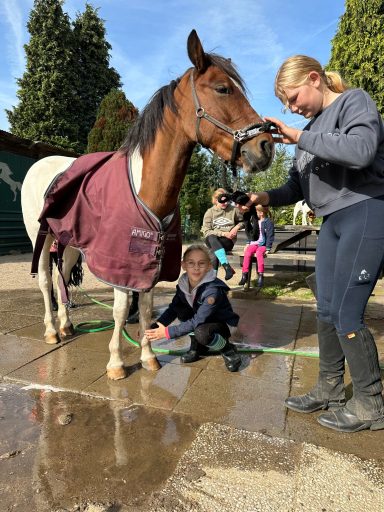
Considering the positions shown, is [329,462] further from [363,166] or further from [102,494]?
[363,166]

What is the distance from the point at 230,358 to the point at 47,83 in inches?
968

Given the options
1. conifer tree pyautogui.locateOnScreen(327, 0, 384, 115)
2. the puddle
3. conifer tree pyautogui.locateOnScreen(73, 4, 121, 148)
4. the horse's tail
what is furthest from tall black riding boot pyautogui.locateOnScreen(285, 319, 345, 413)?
conifer tree pyautogui.locateOnScreen(73, 4, 121, 148)

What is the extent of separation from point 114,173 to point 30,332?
2.01 m

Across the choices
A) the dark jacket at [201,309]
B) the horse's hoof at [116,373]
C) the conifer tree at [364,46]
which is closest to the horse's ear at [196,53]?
the dark jacket at [201,309]

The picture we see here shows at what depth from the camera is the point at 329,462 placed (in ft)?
5.97

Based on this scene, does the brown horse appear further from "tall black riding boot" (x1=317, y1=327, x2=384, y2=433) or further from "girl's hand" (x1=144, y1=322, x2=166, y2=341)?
"tall black riding boot" (x1=317, y1=327, x2=384, y2=433)

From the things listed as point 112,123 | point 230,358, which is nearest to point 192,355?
point 230,358

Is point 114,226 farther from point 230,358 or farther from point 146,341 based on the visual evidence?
point 230,358

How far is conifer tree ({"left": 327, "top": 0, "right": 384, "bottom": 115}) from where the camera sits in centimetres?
1458

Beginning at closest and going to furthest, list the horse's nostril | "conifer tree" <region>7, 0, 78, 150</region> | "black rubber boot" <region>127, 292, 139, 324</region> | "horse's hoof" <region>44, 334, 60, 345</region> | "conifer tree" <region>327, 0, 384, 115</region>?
the horse's nostril, "horse's hoof" <region>44, 334, 60, 345</region>, "black rubber boot" <region>127, 292, 139, 324</region>, "conifer tree" <region>327, 0, 384, 115</region>, "conifer tree" <region>7, 0, 78, 150</region>

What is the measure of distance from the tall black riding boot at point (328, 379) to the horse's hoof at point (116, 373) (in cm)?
119

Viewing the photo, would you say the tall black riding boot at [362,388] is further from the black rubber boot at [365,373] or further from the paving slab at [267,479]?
the paving slab at [267,479]

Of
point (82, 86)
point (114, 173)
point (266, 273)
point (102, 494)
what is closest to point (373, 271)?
point (102, 494)

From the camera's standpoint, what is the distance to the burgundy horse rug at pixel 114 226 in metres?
2.60
